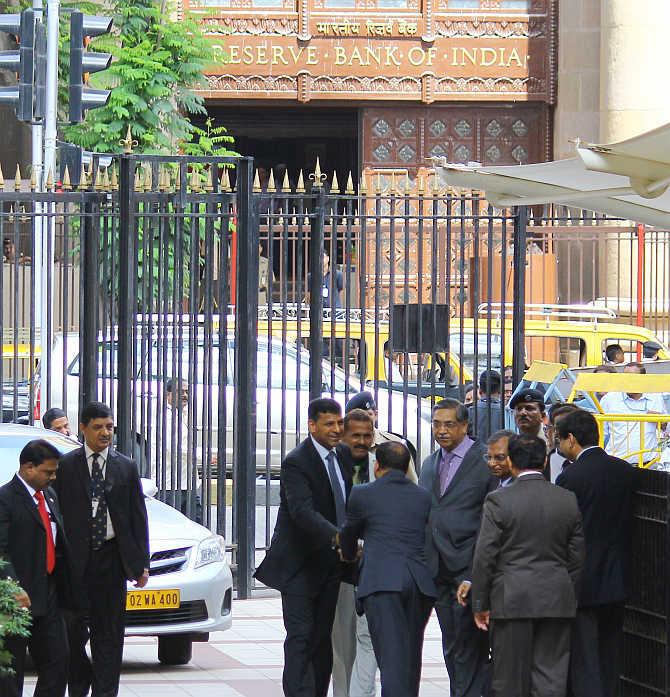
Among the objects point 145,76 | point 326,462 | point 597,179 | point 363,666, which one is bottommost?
point 363,666

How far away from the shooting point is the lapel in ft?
28.7

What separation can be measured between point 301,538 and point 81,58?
8.77 m

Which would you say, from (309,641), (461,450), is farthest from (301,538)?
(461,450)

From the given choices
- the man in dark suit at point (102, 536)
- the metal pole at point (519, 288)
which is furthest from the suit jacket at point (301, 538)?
the metal pole at point (519, 288)

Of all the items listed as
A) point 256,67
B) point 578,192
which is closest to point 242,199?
point 578,192

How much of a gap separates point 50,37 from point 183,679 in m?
9.79

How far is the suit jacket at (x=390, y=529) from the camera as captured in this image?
884 cm

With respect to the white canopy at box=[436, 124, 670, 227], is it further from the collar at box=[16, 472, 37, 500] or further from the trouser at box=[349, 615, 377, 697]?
the collar at box=[16, 472, 37, 500]

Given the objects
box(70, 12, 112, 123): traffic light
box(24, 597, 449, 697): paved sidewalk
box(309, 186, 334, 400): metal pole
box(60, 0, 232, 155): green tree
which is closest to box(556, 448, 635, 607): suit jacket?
box(24, 597, 449, 697): paved sidewalk

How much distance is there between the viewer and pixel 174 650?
36.2 ft

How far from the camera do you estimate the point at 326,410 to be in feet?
31.2

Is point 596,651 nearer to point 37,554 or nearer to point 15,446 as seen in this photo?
point 37,554

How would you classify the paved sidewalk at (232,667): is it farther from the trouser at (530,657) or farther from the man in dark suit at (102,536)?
the trouser at (530,657)

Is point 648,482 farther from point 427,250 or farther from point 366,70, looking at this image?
point 366,70
